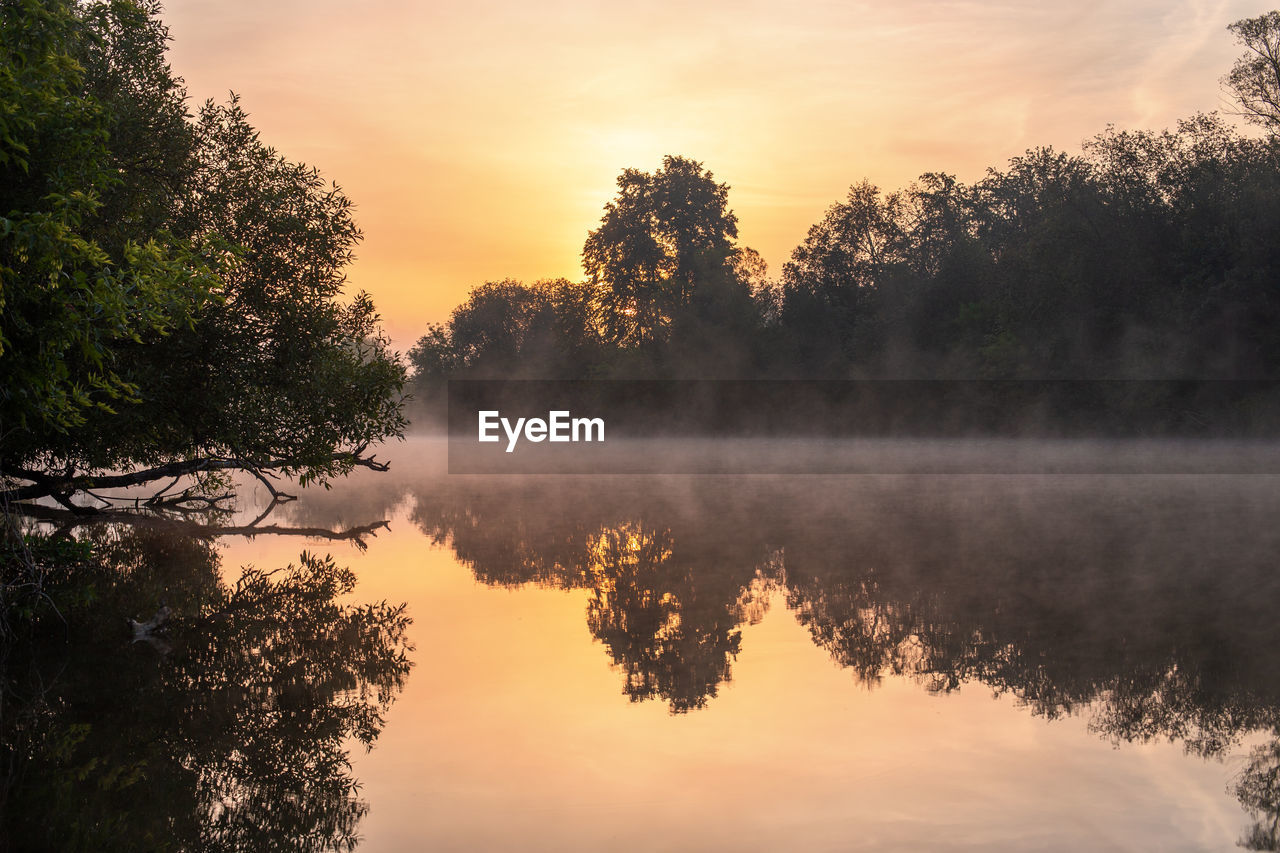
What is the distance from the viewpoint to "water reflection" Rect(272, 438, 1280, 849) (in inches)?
463

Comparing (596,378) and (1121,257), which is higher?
(1121,257)

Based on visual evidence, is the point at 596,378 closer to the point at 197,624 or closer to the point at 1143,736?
the point at 197,624

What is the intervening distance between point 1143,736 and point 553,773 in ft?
19.3

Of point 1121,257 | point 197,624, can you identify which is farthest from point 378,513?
point 1121,257

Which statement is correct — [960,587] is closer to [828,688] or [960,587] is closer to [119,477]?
[828,688]

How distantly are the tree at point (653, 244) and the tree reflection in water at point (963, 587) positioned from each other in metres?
54.8

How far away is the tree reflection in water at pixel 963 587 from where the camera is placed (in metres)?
11.8

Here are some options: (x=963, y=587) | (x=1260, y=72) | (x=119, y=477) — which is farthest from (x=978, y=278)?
(x=119, y=477)

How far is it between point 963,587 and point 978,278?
58.2 m

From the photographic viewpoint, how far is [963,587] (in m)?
18.3

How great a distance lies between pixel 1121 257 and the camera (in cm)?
5922

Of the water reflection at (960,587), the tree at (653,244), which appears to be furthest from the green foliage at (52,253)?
the tree at (653,244)

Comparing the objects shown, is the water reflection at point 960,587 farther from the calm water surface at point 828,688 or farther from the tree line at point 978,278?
the tree line at point 978,278

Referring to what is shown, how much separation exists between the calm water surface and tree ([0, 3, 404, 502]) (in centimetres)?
375
